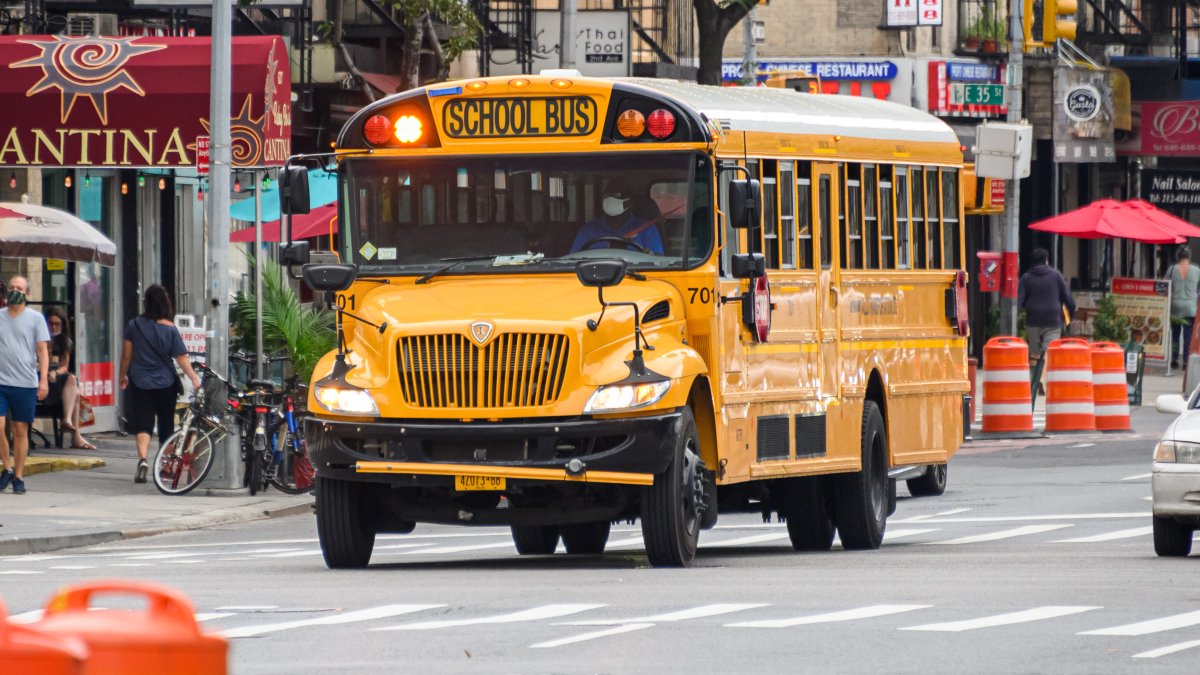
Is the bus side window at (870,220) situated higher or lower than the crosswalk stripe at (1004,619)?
higher

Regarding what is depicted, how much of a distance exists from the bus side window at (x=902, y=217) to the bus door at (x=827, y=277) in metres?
1.15

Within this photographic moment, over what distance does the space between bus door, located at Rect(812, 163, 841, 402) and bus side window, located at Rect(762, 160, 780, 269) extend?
0.55 meters

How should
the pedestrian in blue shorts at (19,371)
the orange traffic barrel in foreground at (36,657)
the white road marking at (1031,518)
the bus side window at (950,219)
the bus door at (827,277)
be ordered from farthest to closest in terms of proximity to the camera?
the pedestrian in blue shorts at (19,371) → the white road marking at (1031,518) → the bus side window at (950,219) → the bus door at (827,277) → the orange traffic barrel in foreground at (36,657)

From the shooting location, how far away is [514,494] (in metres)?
13.5

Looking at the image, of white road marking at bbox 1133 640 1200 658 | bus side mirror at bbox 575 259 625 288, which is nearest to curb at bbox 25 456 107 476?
bus side mirror at bbox 575 259 625 288

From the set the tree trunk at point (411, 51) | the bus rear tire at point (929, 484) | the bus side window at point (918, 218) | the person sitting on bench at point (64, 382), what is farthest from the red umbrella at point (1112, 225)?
the bus side window at point (918, 218)

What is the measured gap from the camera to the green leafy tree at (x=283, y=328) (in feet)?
Answer: 76.0

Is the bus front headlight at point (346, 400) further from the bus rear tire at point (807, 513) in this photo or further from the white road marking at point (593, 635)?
the bus rear tire at point (807, 513)

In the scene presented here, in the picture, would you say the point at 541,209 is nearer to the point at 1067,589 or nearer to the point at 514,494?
the point at 514,494

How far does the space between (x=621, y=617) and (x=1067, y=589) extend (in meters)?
2.71

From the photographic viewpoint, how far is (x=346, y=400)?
13.4 meters

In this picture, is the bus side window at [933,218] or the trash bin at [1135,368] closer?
the bus side window at [933,218]

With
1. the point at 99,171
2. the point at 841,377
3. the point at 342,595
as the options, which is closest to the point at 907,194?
the point at 841,377

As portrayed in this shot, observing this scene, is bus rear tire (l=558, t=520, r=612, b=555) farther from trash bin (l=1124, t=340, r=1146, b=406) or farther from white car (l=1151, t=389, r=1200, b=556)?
trash bin (l=1124, t=340, r=1146, b=406)
